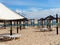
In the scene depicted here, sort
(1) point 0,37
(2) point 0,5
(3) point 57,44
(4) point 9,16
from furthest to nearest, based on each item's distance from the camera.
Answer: (1) point 0,37
(2) point 0,5
(4) point 9,16
(3) point 57,44

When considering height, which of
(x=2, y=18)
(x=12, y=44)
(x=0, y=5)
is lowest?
(x=12, y=44)

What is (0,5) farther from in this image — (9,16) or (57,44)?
(57,44)

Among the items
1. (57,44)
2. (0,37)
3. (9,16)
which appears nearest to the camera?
(57,44)

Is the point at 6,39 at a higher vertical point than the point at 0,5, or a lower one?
lower

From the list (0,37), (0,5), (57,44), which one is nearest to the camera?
(57,44)

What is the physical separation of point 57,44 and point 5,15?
11.7 ft

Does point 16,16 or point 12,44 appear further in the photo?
point 16,16

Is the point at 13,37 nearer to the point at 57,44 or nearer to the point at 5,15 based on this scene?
the point at 5,15

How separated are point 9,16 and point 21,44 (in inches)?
74.2

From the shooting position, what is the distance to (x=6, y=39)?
12.2 m

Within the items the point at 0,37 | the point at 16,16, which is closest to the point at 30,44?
the point at 16,16

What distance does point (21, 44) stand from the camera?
10.5m

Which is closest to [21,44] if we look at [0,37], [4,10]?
[4,10]

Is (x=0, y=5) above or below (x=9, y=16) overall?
above
